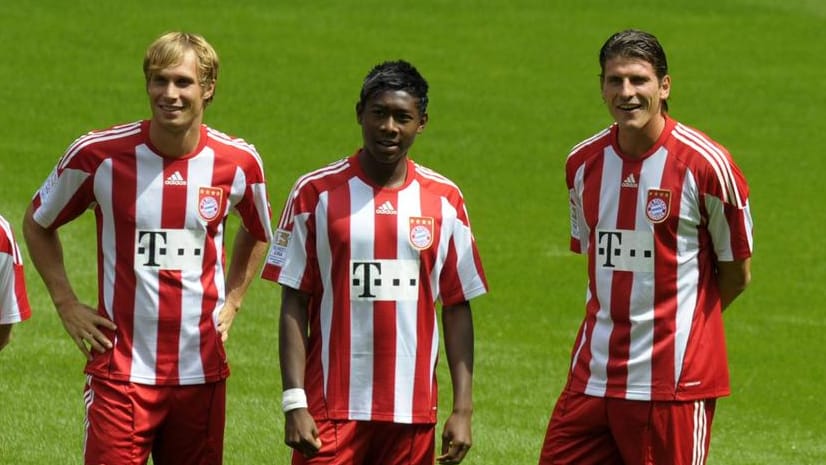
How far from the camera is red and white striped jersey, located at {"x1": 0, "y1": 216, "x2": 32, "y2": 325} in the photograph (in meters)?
6.31

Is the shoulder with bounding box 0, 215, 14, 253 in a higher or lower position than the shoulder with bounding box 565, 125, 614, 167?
lower

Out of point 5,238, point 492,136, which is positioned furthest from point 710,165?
point 492,136

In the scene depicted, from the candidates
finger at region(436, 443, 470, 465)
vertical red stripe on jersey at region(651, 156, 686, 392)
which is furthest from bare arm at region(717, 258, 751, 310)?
finger at region(436, 443, 470, 465)

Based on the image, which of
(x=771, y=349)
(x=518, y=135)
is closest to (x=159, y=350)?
(x=771, y=349)

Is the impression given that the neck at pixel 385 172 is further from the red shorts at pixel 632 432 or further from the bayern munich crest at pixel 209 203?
the red shorts at pixel 632 432

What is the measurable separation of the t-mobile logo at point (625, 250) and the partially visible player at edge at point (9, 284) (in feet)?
7.11

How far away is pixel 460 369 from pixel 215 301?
3.51 ft

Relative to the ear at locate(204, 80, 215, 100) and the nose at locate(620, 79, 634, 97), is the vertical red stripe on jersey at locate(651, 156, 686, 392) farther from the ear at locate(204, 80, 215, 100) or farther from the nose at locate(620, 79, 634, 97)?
the ear at locate(204, 80, 215, 100)

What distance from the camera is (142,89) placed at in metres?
19.8

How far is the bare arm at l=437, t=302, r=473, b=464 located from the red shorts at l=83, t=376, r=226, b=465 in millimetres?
1020

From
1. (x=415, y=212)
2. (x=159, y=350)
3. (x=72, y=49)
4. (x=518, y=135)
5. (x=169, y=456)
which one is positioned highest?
(x=72, y=49)

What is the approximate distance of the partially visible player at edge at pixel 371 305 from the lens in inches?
222

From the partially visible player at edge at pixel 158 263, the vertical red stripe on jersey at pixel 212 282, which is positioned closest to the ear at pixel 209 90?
the partially visible player at edge at pixel 158 263

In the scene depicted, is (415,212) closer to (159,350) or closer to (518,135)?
(159,350)
